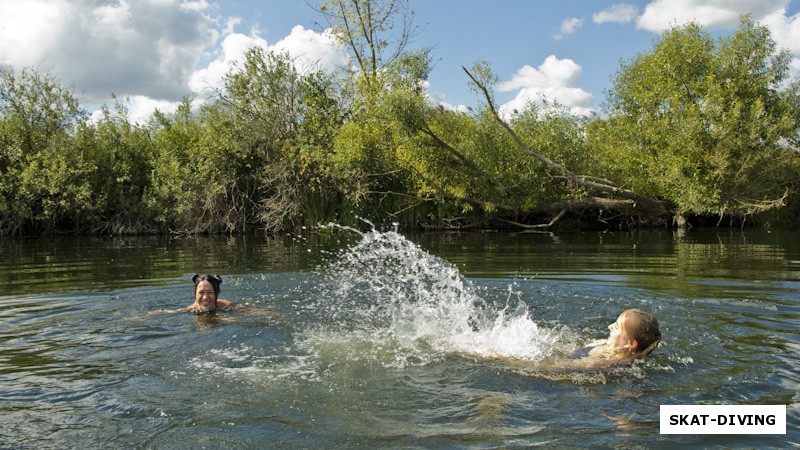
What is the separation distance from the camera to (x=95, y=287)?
463 inches

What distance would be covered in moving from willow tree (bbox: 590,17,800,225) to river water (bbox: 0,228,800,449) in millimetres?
10252

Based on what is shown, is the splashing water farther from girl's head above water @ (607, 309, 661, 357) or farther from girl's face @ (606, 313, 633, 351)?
girl's head above water @ (607, 309, 661, 357)

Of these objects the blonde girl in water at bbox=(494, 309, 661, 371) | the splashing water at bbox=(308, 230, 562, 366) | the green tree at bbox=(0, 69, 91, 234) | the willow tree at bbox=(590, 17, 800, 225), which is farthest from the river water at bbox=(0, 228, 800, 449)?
the green tree at bbox=(0, 69, 91, 234)

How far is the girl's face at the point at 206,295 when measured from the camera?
356 inches

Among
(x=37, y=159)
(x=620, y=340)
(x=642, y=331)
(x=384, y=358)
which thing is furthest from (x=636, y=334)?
(x=37, y=159)

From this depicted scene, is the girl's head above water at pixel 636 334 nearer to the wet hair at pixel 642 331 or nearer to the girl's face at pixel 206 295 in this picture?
the wet hair at pixel 642 331

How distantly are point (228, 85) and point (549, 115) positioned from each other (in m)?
15.9

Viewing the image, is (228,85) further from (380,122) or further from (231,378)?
(231,378)

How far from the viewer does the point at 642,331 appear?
6055mm

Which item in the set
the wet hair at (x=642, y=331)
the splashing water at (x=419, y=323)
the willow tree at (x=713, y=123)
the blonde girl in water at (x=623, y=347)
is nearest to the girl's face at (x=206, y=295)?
the splashing water at (x=419, y=323)

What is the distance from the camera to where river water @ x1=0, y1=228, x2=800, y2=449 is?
4520 mm

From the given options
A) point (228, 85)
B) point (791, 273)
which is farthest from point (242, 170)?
point (791, 273)

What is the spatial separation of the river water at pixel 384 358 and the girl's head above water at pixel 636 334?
22cm

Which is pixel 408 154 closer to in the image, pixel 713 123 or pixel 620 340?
pixel 713 123
